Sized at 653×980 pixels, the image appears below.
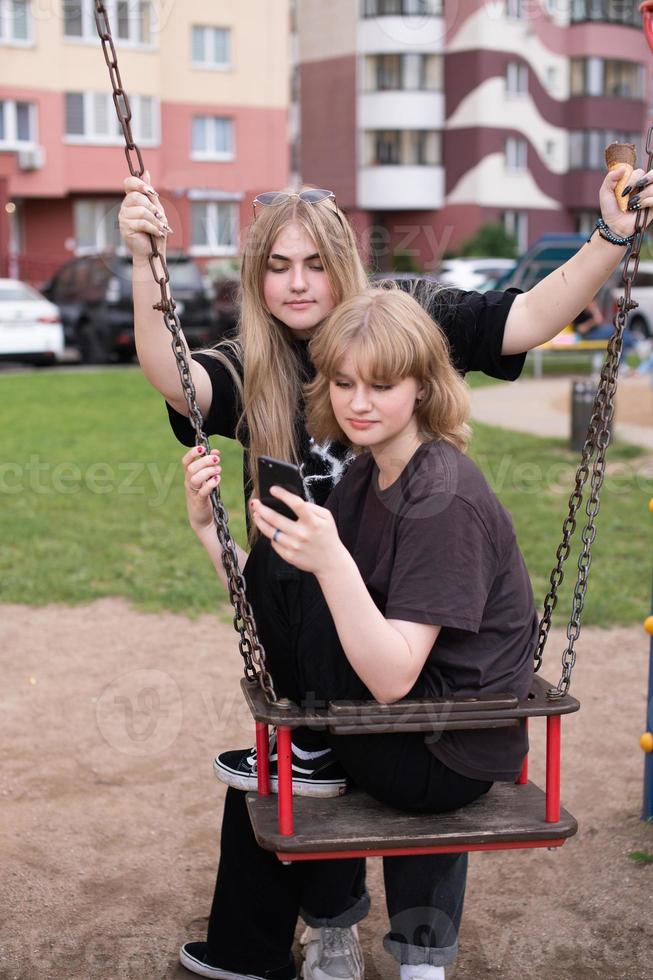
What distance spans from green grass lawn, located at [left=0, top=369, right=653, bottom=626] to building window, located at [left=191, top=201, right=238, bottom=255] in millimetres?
19659

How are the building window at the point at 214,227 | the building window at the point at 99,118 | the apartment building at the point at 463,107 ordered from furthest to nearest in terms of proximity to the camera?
the apartment building at the point at 463,107 < the building window at the point at 214,227 < the building window at the point at 99,118

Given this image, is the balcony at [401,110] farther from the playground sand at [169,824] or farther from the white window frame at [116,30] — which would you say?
the playground sand at [169,824]

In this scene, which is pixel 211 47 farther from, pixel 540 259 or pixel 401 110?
pixel 540 259

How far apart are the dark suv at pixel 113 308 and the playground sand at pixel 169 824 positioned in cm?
1262

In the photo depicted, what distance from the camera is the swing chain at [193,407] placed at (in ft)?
7.42

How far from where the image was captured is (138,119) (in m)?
30.6

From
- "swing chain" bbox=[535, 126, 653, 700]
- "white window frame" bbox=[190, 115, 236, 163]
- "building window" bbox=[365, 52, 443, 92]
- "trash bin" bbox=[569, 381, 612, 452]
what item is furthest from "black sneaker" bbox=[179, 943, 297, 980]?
"building window" bbox=[365, 52, 443, 92]

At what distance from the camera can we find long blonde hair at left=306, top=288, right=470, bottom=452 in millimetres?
2197

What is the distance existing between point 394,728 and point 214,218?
104 feet

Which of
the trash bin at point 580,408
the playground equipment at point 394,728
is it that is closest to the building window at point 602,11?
the trash bin at point 580,408

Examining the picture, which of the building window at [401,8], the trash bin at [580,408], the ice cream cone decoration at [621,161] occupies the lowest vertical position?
the trash bin at [580,408]

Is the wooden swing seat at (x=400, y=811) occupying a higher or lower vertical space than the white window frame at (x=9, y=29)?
lower

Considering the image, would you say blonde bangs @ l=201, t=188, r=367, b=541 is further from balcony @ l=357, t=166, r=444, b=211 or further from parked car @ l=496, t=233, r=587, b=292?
balcony @ l=357, t=166, r=444, b=211

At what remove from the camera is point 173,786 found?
3.92 metres
